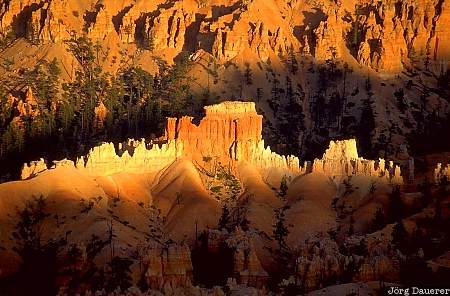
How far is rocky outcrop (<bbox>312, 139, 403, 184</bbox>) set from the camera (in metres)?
78.4

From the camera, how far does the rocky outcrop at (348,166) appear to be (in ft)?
257

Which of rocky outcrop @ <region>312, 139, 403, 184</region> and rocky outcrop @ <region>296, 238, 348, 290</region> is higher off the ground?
rocky outcrop @ <region>312, 139, 403, 184</region>

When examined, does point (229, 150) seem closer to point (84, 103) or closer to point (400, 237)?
point (400, 237)

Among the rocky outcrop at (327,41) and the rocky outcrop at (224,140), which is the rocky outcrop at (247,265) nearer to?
the rocky outcrop at (224,140)

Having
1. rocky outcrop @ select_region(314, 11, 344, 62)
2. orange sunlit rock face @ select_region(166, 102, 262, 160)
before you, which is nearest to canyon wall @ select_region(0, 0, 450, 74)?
rocky outcrop @ select_region(314, 11, 344, 62)

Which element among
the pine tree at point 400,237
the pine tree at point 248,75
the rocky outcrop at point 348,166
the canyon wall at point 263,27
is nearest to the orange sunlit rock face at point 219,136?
the rocky outcrop at point 348,166

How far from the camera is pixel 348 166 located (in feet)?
259

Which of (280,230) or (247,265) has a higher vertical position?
(280,230)

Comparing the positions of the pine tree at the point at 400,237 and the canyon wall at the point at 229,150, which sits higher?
the canyon wall at the point at 229,150


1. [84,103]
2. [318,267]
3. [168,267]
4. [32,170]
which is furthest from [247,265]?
[84,103]

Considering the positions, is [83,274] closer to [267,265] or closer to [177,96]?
[267,265]

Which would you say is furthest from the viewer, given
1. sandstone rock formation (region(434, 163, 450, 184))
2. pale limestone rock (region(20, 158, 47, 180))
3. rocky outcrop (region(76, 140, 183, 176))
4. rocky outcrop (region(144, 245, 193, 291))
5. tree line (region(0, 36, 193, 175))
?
tree line (region(0, 36, 193, 175))

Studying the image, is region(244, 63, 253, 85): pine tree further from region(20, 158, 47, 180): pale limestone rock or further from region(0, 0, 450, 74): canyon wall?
region(20, 158, 47, 180): pale limestone rock

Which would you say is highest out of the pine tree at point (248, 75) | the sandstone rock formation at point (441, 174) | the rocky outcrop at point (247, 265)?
the pine tree at point (248, 75)
